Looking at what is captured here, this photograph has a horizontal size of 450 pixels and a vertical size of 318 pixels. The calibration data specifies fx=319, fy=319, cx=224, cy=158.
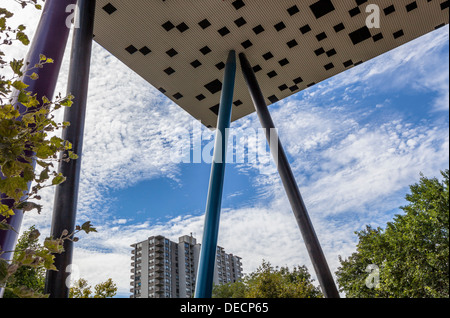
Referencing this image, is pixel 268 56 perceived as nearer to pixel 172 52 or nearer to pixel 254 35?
pixel 254 35

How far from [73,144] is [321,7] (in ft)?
36.0

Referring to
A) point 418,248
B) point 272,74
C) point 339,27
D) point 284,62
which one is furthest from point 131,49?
point 418,248

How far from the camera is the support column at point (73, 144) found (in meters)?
4.14

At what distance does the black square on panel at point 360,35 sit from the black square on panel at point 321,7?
6.02ft

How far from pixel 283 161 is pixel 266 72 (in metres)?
5.18

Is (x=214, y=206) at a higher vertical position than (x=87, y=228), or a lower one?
higher

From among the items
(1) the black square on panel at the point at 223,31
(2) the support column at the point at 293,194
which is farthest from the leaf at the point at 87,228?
(1) the black square on panel at the point at 223,31

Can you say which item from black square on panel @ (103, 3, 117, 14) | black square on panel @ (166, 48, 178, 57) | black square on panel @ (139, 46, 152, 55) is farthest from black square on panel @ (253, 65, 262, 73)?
black square on panel @ (103, 3, 117, 14)

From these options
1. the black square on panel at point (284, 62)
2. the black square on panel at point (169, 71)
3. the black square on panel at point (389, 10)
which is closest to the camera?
the black square on panel at point (389, 10)

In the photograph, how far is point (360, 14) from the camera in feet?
41.2

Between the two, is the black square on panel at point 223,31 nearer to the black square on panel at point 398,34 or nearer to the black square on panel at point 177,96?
the black square on panel at point 177,96

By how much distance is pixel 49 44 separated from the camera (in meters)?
4.58

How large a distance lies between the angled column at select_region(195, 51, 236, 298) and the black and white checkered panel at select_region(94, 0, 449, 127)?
2.50 meters
